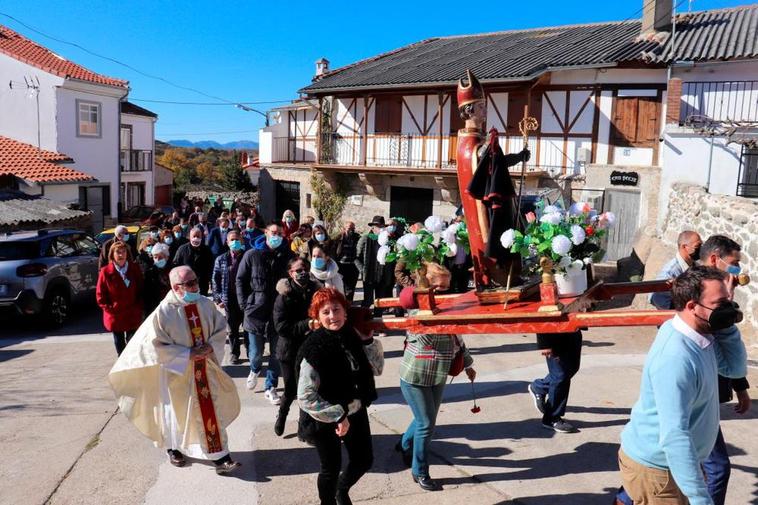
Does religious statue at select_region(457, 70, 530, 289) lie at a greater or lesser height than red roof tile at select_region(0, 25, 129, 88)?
lesser

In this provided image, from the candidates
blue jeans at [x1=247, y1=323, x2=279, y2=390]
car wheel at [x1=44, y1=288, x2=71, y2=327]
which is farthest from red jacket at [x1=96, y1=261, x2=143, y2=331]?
car wheel at [x1=44, y1=288, x2=71, y2=327]

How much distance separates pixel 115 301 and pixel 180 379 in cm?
264

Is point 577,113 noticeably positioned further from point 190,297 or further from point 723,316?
point 723,316

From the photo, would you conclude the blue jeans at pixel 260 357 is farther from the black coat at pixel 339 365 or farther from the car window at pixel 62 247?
the car window at pixel 62 247

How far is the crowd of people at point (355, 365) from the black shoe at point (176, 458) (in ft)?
0.03

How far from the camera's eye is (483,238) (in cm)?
435

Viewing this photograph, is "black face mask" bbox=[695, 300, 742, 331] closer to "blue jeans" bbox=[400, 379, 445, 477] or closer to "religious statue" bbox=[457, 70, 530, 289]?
"religious statue" bbox=[457, 70, 530, 289]

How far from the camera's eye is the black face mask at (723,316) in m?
2.76

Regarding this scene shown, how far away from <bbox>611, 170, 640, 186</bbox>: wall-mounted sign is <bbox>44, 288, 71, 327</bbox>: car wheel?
12657 mm

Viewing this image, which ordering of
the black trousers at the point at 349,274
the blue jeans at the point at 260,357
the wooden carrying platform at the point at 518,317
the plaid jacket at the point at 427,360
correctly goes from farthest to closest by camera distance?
the black trousers at the point at 349,274
the blue jeans at the point at 260,357
the plaid jacket at the point at 427,360
the wooden carrying platform at the point at 518,317

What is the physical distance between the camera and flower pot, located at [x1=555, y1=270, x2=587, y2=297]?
4.13 m

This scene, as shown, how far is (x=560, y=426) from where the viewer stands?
571cm

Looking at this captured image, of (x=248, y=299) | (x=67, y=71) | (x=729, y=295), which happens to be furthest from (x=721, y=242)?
(x=67, y=71)

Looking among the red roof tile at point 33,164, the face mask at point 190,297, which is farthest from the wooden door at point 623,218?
the red roof tile at point 33,164
